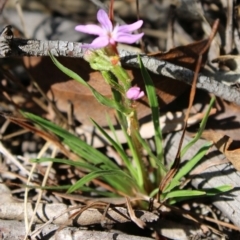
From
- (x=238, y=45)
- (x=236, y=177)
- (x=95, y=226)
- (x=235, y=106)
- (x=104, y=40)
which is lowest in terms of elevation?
(x=95, y=226)

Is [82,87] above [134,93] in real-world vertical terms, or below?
below

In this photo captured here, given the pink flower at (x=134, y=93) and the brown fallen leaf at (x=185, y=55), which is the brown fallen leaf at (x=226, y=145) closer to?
the brown fallen leaf at (x=185, y=55)

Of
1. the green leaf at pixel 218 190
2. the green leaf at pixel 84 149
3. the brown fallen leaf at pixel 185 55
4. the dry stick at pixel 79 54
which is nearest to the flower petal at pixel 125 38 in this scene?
the dry stick at pixel 79 54

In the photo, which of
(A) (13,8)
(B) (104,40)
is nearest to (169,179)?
(B) (104,40)

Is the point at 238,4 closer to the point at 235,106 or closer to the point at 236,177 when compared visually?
the point at 235,106

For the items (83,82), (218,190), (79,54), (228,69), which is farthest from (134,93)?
(228,69)

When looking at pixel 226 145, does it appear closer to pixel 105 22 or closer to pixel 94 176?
pixel 94 176
